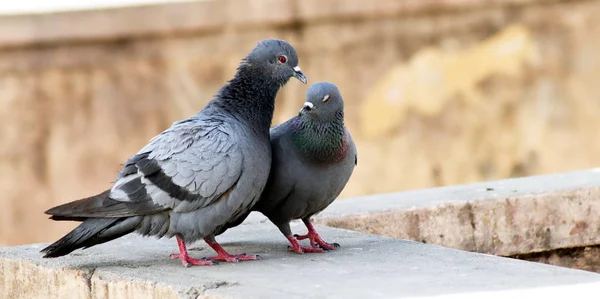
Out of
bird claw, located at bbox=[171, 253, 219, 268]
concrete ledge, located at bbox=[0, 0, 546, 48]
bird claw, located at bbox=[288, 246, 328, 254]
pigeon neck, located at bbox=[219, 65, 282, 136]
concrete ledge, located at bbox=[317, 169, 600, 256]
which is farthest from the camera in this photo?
concrete ledge, located at bbox=[0, 0, 546, 48]

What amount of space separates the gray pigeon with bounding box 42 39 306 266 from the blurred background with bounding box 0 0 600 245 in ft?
20.9

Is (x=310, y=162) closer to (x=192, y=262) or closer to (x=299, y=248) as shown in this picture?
(x=299, y=248)

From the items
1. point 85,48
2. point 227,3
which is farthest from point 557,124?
point 85,48

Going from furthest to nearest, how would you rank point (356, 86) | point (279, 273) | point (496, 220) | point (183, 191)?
point (356, 86)
point (496, 220)
point (183, 191)
point (279, 273)

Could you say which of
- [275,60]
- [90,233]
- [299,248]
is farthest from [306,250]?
[90,233]

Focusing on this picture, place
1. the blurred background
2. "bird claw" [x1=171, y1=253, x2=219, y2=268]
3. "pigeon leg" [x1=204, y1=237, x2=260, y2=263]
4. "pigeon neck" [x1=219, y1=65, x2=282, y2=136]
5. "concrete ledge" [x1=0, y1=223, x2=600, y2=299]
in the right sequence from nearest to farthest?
"concrete ledge" [x1=0, y1=223, x2=600, y2=299]
"bird claw" [x1=171, y1=253, x2=219, y2=268]
"pigeon leg" [x1=204, y1=237, x2=260, y2=263]
"pigeon neck" [x1=219, y1=65, x2=282, y2=136]
the blurred background

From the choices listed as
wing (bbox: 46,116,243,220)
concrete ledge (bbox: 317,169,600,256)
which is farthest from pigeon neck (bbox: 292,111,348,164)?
concrete ledge (bbox: 317,169,600,256)

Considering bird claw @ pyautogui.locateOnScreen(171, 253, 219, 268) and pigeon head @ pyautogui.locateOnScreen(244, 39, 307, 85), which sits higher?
pigeon head @ pyautogui.locateOnScreen(244, 39, 307, 85)

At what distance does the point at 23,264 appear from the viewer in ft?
21.1

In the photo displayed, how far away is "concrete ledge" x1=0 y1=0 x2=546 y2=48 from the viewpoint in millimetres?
12289

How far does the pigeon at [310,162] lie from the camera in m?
6.23

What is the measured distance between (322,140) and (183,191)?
0.79 m

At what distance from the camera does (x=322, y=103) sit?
244 inches

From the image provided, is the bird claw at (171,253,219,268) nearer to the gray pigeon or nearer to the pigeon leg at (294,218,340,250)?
the gray pigeon
